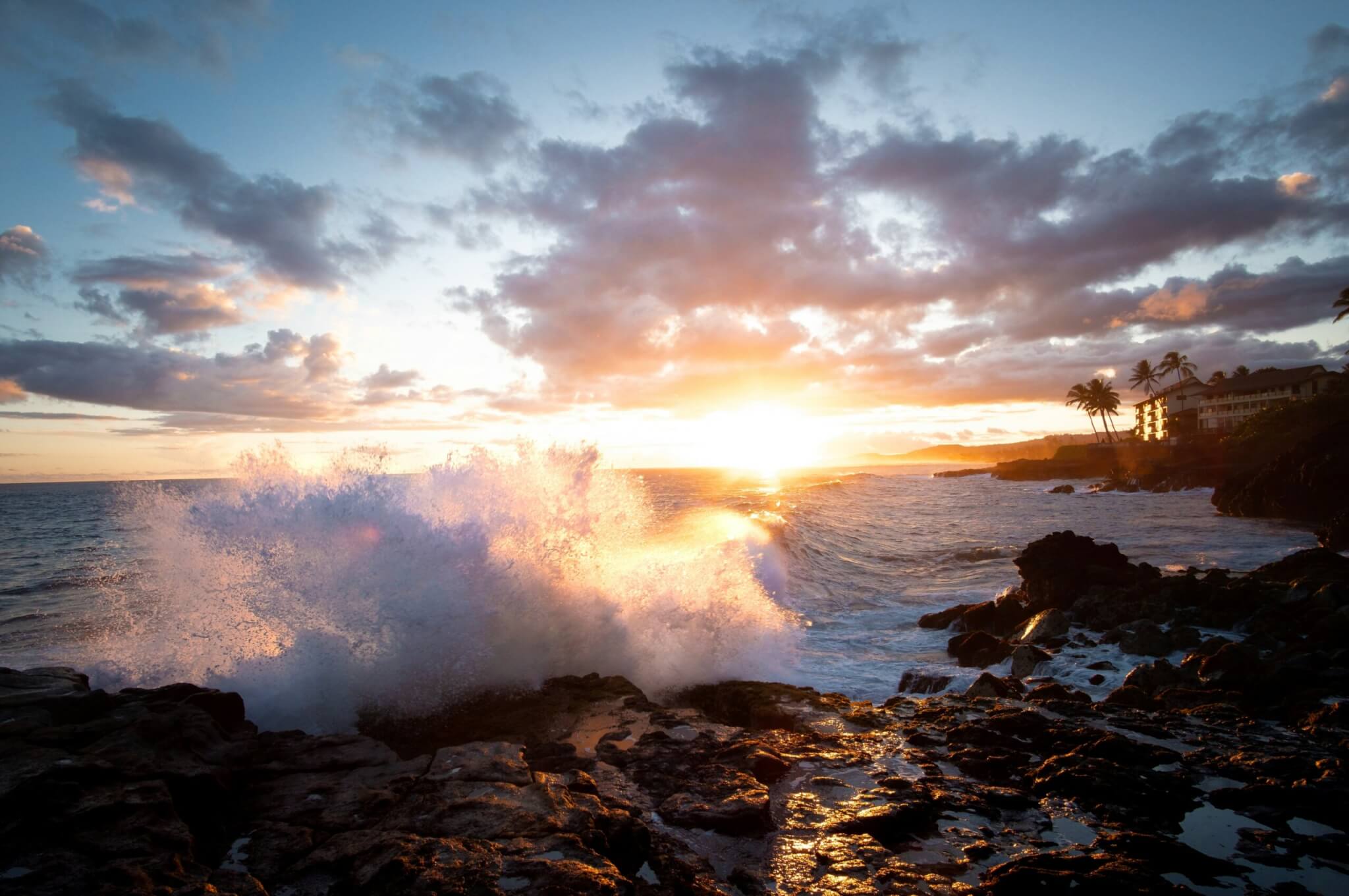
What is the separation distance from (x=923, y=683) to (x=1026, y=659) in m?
2.60

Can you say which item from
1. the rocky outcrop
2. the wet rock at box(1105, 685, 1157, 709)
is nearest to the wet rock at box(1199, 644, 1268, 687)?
the wet rock at box(1105, 685, 1157, 709)

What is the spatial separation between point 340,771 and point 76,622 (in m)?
17.1

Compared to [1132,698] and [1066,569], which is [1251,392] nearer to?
[1066,569]

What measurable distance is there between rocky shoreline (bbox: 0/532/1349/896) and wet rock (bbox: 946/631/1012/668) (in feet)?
10.7

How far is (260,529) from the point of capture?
37.0 ft

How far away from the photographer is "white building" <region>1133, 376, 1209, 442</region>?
282 ft

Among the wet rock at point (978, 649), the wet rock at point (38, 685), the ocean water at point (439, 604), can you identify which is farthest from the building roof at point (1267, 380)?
the wet rock at point (38, 685)

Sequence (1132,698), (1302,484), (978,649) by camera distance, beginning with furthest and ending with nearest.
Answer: (1302,484), (978,649), (1132,698)

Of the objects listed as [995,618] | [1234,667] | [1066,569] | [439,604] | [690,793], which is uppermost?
[439,604]

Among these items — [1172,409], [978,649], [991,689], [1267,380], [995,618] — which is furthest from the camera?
[1172,409]

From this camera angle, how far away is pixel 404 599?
33.8ft

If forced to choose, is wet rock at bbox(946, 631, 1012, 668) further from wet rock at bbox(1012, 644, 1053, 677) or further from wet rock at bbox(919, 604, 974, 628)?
wet rock at bbox(919, 604, 974, 628)

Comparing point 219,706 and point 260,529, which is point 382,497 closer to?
point 260,529

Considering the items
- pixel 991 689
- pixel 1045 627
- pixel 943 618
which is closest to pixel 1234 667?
pixel 991 689
